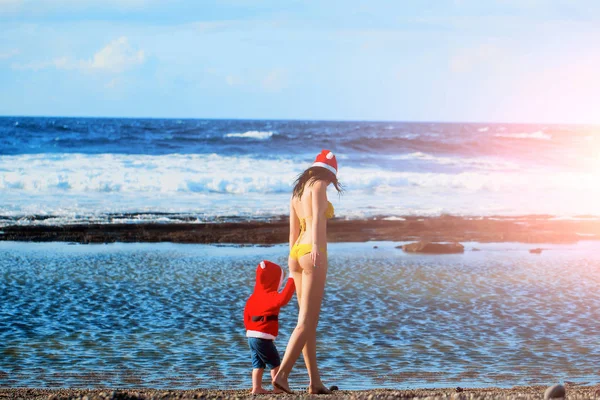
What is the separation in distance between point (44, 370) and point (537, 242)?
12.4 metres

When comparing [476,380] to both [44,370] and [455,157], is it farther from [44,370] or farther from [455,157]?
[455,157]

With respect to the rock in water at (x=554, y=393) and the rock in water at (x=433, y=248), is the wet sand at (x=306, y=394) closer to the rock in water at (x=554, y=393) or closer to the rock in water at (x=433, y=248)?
the rock in water at (x=554, y=393)

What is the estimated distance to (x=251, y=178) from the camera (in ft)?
98.2

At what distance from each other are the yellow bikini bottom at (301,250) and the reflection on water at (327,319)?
1.39 meters

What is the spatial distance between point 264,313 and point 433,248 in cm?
959

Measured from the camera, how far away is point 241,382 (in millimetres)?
6578

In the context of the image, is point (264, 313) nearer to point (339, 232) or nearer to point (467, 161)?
point (339, 232)

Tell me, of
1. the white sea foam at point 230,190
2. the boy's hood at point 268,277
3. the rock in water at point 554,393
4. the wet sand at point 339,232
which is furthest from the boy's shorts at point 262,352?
the white sea foam at point 230,190

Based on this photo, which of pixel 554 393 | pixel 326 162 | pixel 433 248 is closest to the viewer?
pixel 554 393

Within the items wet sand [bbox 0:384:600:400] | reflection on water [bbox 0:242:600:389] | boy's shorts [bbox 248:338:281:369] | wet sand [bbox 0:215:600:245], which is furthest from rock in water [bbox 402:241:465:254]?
boy's shorts [bbox 248:338:281:369]

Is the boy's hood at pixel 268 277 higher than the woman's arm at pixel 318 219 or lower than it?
lower

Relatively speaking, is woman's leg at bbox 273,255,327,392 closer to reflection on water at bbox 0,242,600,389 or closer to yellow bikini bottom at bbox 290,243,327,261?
yellow bikini bottom at bbox 290,243,327,261

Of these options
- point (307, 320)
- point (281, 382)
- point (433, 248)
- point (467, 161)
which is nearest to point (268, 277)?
point (307, 320)

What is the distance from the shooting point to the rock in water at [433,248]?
1484 cm
